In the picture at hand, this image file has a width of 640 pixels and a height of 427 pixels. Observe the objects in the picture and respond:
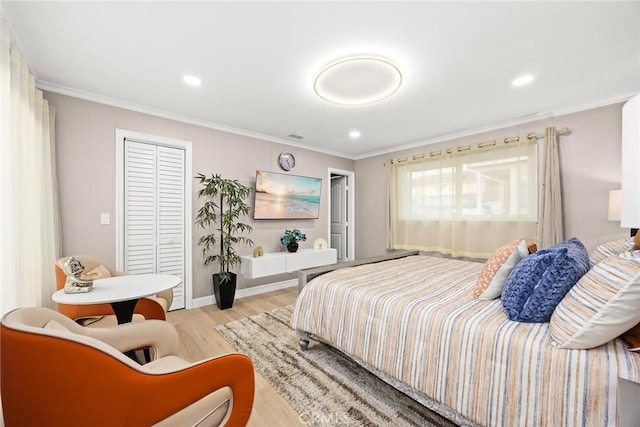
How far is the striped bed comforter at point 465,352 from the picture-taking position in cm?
98

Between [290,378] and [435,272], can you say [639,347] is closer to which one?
[435,272]

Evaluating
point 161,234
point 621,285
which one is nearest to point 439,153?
point 621,285

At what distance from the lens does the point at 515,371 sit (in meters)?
1.11

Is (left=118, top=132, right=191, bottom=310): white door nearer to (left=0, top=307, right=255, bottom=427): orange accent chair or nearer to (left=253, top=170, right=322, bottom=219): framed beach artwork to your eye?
(left=253, top=170, right=322, bottom=219): framed beach artwork

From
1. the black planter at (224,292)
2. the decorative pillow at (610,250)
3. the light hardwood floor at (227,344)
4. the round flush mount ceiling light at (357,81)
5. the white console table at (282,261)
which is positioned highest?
the round flush mount ceiling light at (357,81)

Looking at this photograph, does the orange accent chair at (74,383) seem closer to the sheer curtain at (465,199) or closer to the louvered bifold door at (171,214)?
the louvered bifold door at (171,214)

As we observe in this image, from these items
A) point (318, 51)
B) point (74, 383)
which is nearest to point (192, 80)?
point (318, 51)

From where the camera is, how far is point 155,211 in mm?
3182

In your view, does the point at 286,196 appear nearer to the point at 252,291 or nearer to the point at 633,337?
the point at 252,291

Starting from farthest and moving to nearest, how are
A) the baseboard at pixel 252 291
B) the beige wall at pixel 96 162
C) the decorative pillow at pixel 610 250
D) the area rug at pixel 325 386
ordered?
the baseboard at pixel 252 291 → the beige wall at pixel 96 162 → the decorative pillow at pixel 610 250 → the area rug at pixel 325 386

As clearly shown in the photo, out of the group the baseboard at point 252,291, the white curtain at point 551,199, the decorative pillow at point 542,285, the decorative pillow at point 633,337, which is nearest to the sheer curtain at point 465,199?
the white curtain at point 551,199

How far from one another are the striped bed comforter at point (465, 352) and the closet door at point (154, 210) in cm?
215

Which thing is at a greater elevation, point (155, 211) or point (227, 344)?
point (155, 211)

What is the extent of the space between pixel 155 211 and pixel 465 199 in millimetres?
4277
